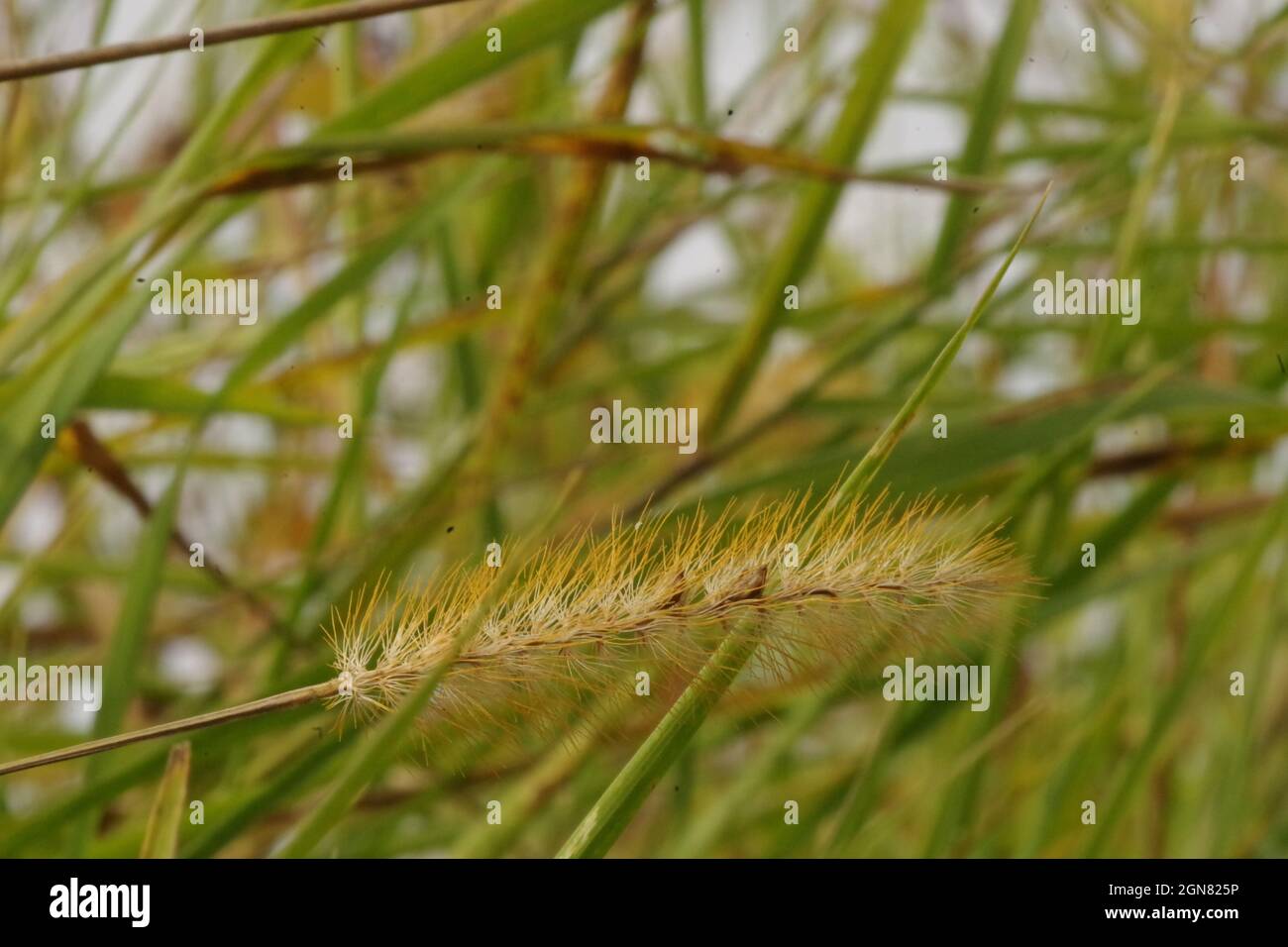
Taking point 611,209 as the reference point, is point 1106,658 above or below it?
below

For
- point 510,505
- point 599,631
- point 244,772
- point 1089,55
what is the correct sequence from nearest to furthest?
point 599,631 < point 244,772 < point 510,505 < point 1089,55

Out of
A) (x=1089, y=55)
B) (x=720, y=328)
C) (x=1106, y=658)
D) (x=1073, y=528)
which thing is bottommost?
(x=1106, y=658)

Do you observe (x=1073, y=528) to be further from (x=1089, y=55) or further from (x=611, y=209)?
(x=1089, y=55)

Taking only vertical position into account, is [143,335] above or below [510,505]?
above

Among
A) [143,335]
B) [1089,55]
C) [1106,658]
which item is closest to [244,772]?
[143,335]

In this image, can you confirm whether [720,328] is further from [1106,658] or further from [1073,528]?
[1106,658]

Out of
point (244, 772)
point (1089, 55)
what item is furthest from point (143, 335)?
point (1089, 55)
